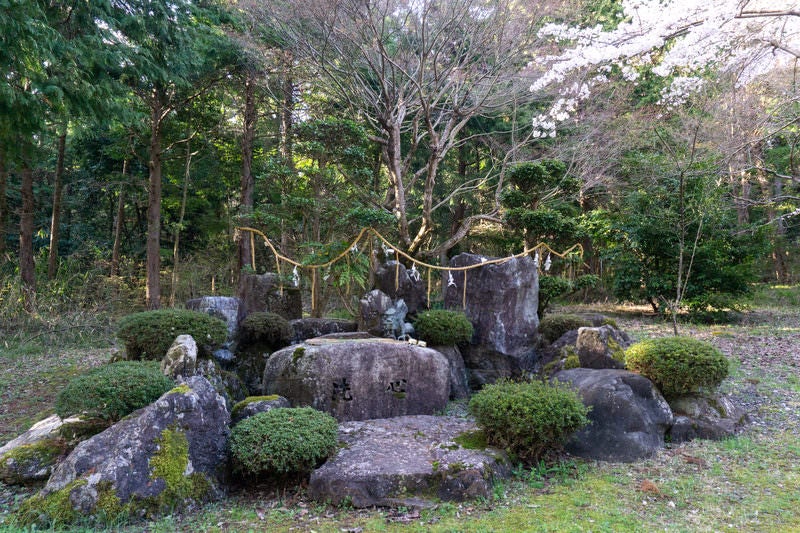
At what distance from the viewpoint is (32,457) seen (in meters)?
4.32

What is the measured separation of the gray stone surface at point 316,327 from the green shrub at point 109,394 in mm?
3079

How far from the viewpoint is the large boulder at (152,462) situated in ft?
11.9

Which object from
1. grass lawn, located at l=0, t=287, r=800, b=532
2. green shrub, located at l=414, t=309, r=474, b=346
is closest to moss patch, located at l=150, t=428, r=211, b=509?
grass lawn, located at l=0, t=287, r=800, b=532

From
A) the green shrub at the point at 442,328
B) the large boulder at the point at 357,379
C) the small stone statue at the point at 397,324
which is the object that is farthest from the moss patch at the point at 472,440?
the small stone statue at the point at 397,324

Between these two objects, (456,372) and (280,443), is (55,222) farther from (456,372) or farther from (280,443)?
(280,443)

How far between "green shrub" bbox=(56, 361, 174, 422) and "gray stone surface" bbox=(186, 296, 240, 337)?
2295mm

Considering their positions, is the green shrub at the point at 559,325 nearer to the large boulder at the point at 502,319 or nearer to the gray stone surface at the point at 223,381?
the large boulder at the point at 502,319

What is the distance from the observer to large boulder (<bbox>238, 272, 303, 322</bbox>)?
812 centimetres

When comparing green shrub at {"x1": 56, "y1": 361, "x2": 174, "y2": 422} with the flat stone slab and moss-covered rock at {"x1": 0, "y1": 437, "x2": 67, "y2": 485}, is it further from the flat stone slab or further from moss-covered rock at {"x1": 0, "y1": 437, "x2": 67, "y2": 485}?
the flat stone slab

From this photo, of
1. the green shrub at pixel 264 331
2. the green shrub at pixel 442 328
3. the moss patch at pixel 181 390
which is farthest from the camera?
the green shrub at pixel 442 328

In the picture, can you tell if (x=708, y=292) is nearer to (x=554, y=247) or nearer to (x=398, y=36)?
(x=554, y=247)

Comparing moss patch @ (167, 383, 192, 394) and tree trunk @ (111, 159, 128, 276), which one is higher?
tree trunk @ (111, 159, 128, 276)

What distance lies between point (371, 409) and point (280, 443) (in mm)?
1711

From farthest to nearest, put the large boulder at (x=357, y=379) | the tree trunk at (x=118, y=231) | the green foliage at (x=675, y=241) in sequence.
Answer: the tree trunk at (x=118, y=231) → the green foliage at (x=675, y=241) → the large boulder at (x=357, y=379)
